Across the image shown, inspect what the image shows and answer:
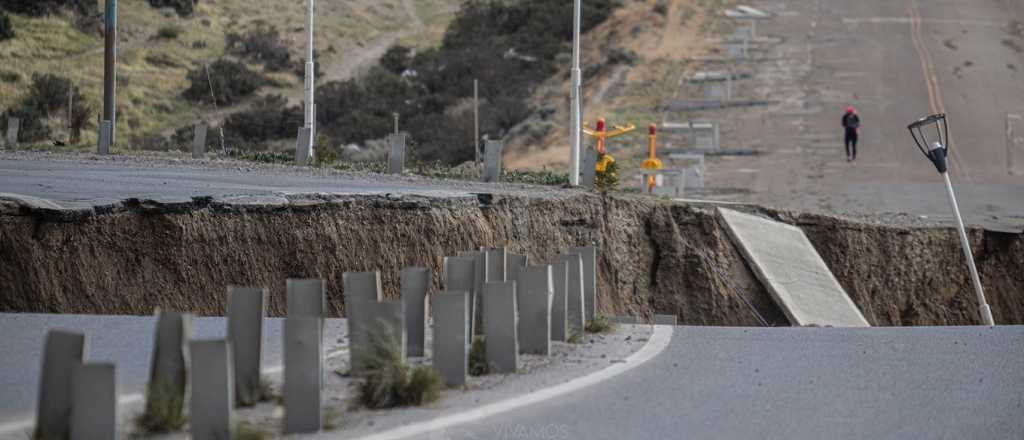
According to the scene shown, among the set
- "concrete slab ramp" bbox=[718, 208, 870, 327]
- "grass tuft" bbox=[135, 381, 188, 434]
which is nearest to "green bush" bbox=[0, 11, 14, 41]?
"concrete slab ramp" bbox=[718, 208, 870, 327]

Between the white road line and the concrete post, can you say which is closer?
the white road line

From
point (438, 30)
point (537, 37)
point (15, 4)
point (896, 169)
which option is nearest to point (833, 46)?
point (537, 37)

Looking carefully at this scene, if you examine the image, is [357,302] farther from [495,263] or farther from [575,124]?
[575,124]

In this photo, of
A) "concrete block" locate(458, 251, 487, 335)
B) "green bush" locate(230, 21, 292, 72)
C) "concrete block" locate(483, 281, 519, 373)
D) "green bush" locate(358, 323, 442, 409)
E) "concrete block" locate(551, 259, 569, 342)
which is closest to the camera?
"green bush" locate(358, 323, 442, 409)

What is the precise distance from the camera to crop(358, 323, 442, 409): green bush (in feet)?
31.9

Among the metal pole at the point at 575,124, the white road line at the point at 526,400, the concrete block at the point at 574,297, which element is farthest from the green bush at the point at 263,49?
the white road line at the point at 526,400

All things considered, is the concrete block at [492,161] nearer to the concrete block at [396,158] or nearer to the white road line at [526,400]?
the concrete block at [396,158]

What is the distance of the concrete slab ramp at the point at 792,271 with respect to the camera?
876 inches

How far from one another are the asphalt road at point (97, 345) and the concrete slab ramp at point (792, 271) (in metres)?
10.1

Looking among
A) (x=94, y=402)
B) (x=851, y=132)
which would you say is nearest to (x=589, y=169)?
(x=851, y=132)

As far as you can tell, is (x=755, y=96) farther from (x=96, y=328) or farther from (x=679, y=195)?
(x=96, y=328)

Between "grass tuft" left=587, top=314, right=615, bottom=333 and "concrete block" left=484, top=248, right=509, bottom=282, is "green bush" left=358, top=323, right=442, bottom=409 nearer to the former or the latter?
"concrete block" left=484, top=248, right=509, bottom=282

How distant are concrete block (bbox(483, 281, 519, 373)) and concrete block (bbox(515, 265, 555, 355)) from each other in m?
0.67

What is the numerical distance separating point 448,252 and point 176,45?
158ft
